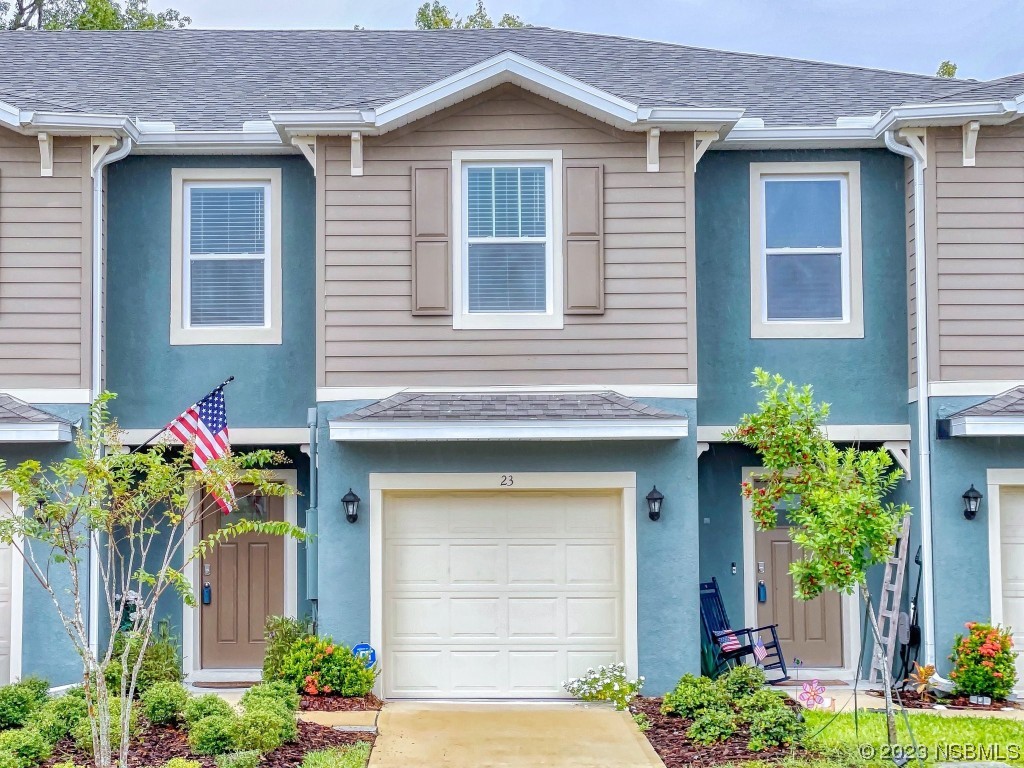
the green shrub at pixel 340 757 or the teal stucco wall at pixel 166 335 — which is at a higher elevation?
the teal stucco wall at pixel 166 335

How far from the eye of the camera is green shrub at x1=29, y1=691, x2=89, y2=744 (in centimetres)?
772

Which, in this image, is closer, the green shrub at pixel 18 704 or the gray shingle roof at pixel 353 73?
the green shrub at pixel 18 704

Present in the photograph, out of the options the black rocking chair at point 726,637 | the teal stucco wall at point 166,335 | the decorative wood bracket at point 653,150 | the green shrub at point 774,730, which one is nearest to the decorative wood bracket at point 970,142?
the decorative wood bracket at point 653,150

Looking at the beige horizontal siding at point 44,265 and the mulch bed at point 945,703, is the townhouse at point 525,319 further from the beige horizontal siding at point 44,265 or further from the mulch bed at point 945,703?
the mulch bed at point 945,703

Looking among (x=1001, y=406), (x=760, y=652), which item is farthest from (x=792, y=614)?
(x=1001, y=406)

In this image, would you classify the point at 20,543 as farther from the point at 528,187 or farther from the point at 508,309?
the point at 528,187

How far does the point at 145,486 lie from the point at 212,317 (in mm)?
3884

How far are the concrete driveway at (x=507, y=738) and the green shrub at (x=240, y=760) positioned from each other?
0.83 m

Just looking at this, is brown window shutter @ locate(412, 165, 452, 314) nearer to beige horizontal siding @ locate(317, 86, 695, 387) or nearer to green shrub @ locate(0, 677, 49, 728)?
beige horizontal siding @ locate(317, 86, 695, 387)

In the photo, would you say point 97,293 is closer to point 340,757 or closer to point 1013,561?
point 340,757

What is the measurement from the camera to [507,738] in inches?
332

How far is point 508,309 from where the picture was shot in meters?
10.2

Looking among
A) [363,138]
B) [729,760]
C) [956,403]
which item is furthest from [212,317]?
[956,403]

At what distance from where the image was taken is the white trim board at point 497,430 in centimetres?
948
